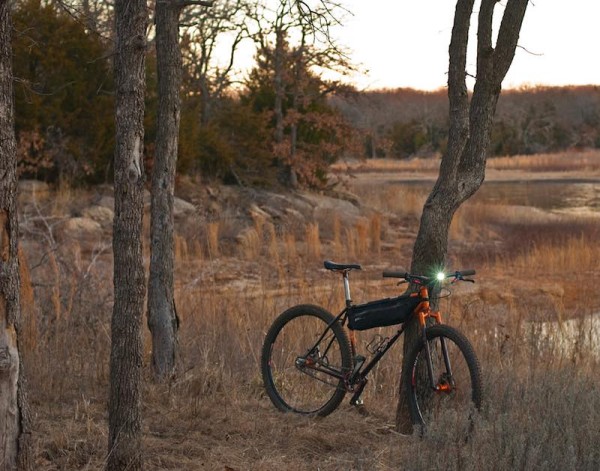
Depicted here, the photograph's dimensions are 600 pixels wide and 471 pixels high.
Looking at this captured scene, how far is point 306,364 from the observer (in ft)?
21.6

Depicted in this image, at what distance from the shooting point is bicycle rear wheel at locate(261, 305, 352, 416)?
6.34 metres

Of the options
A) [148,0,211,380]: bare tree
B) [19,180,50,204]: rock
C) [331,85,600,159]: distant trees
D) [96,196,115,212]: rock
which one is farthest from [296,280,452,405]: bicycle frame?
[331,85,600,159]: distant trees

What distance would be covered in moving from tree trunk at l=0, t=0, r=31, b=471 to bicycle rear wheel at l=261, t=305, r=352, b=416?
2419 millimetres

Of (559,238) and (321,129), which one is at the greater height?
(321,129)

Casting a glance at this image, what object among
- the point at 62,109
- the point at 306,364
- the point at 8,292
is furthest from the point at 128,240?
the point at 62,109

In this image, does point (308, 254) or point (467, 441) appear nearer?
point (467, 441)

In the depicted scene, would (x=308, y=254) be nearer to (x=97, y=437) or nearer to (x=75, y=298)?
(x=75, y=298)

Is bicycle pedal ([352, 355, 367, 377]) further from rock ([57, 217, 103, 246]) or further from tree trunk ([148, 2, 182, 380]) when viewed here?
rock ([57, 217, 103, 246])

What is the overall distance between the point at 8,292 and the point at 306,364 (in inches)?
110

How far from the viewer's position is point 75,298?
30.1 feet

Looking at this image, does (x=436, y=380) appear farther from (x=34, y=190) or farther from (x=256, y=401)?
(x=34, y=190)

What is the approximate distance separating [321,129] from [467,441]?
64.4ft

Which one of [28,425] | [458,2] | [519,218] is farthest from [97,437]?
[519,218]

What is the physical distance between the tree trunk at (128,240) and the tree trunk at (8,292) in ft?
1.83
